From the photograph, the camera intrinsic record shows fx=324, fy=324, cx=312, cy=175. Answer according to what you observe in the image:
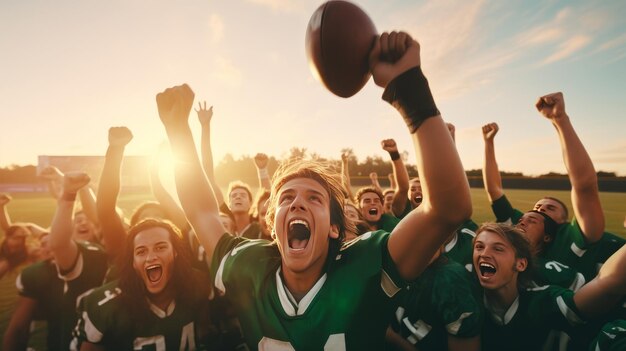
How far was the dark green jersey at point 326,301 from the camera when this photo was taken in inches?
55.4

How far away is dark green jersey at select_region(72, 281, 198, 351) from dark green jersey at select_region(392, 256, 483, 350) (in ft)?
5.33

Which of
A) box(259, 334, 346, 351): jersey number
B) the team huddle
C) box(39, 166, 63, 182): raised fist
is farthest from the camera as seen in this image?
box(39, 166, 63, 182): raised fist

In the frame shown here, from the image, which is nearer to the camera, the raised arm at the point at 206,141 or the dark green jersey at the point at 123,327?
the dark green jersey at the point at 123,327

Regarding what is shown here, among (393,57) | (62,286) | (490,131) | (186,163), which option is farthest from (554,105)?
(62,286)

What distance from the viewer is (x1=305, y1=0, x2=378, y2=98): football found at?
1.29 m

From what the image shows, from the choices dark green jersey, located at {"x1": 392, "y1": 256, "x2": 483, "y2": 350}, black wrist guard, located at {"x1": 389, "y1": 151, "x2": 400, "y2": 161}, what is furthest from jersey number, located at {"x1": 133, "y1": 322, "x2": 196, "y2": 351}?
black wrist guard, located at {"x1": 389, "y1": 151, "x2": 400, "y2": 161}

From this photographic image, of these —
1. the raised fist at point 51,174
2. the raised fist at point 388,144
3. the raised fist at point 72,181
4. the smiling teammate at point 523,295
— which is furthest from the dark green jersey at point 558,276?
the raised fist at point 51,174

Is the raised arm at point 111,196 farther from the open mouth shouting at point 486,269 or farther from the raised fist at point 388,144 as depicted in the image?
the open mouth shouting at point 486,269

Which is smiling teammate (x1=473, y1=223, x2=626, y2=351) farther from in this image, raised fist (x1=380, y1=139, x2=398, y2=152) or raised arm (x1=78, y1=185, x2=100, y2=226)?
raised arm (x1=78, y1=185, x2=100, y2=226)

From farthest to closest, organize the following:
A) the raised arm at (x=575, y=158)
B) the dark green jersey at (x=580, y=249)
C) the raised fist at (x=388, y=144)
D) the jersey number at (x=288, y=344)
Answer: the raised fist at (x=388, y=144), the dark green jersey at (x=580, y=249), the raised arm at (x=575, y=158), the jersey number at (x=288, y=344)

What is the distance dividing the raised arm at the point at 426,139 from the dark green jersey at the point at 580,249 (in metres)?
2.61

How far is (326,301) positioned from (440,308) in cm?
118

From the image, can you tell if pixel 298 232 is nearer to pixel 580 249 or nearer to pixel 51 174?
pixel 580 249

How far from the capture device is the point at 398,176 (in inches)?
169
